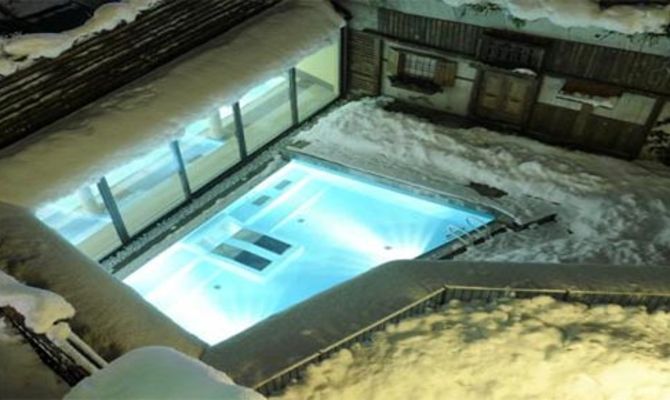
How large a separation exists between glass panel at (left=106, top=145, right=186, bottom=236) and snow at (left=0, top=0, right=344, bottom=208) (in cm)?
108

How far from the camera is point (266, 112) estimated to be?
10664 millimetres

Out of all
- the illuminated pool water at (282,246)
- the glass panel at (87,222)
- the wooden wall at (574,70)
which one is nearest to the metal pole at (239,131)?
the illuminated pool water at (282,246)

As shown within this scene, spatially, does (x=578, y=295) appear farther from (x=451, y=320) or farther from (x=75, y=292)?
(x=75, y=292)

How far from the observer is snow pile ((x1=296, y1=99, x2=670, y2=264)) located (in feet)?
26.8

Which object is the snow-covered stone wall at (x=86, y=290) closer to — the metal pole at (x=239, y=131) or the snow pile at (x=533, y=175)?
the metal pole at (x=239, y=131)

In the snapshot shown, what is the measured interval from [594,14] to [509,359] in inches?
264

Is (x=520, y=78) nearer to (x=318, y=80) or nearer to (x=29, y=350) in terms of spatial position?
(x=318, y=80)

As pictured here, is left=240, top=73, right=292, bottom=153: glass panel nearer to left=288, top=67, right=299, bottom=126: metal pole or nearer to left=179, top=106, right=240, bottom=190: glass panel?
left=288, top=67, right=299, bottom=126: metal pole

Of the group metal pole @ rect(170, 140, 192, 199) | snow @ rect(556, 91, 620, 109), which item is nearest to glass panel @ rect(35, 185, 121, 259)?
metal pole @ rect(170, 140, 192, 199)

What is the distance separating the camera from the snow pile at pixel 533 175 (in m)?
8.17

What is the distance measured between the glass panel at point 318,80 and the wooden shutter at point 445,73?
2393 millimetres

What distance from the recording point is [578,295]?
4.88m

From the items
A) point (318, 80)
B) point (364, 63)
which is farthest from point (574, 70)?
point (318, 80)

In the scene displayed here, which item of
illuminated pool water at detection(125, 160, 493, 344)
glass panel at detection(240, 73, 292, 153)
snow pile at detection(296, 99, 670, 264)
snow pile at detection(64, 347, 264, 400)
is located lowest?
illuminated pool water at detection(125, 160, 493, 344)
